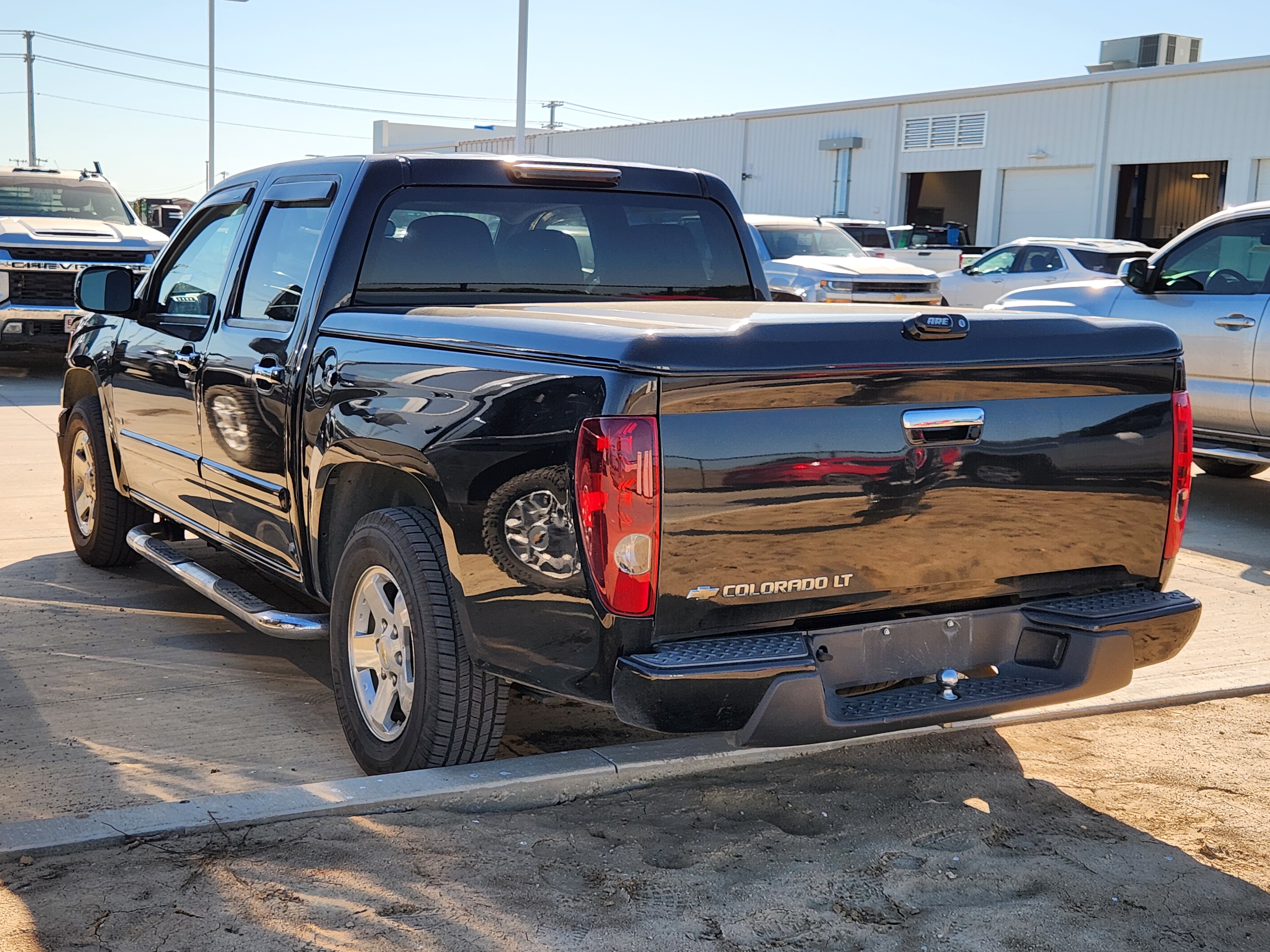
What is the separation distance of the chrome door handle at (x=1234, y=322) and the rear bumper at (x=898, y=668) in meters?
5.24

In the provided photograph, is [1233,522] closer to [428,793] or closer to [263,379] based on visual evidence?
[263,379]

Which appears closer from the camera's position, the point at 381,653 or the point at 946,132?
the point at 381,653

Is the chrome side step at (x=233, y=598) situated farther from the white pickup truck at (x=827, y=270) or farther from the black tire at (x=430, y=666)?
the white pickup truck at (x=827, y=270)

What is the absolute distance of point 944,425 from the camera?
356cm

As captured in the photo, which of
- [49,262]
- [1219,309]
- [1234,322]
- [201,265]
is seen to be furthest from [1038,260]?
[201,265]

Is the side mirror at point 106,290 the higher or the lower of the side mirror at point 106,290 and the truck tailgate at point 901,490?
the higher

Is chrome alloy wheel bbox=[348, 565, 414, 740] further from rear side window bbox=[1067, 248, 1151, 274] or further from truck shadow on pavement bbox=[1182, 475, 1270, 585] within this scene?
rear side window bbox=[1067, 248, 1151, 274]

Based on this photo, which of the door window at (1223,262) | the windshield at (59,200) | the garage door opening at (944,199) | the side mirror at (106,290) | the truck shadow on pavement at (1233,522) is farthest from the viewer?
the garage door opening at (944,199)

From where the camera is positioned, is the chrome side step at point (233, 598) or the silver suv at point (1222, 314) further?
the silver suv at point (1222, 314)

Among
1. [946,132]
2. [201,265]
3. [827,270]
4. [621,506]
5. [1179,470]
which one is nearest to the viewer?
[621,506]

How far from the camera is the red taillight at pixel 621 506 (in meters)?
3.22

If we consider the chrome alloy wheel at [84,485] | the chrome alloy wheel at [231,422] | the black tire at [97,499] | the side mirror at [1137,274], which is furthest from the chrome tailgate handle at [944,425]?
the side mirror at [1137,274]

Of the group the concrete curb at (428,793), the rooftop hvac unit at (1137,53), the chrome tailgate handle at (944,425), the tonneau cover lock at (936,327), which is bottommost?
the concrete curb at (428,793)

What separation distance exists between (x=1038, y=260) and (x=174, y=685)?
18155mm
